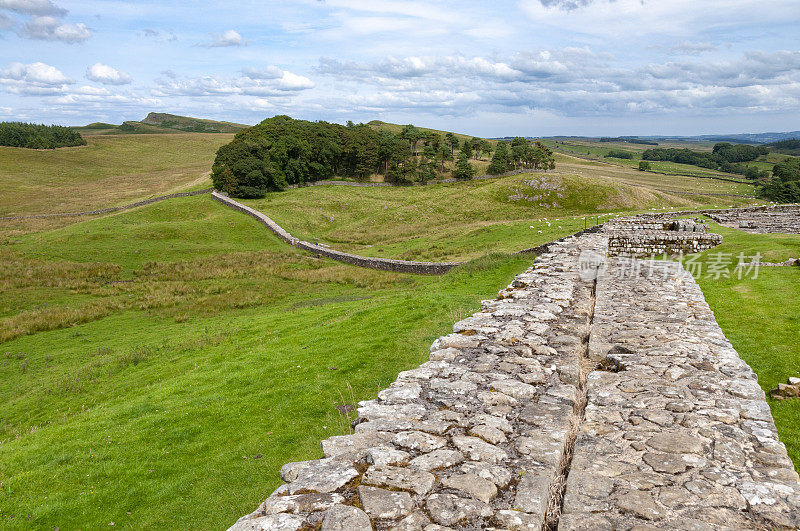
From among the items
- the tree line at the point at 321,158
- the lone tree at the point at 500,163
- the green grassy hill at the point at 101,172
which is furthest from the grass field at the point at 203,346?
the lone tree at the point at 500,163

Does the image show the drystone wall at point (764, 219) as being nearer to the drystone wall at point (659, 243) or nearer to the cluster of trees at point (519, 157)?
the drystone wall at point (659, 243)

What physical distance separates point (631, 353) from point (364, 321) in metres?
9.55

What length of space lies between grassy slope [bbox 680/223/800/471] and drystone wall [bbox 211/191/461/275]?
1653 centimetres

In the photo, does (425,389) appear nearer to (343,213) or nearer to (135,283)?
(135,283)

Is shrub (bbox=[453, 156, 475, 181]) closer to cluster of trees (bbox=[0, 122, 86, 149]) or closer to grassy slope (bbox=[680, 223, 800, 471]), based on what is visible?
grassy slope (bbox=[680, 223, 800, 471])

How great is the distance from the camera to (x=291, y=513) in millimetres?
3916

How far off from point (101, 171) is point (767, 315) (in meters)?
128

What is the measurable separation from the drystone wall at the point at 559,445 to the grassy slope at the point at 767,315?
46.1 inches

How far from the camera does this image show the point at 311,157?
249 ft

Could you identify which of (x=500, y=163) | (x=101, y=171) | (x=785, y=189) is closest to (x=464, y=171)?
(x=500, y=163)

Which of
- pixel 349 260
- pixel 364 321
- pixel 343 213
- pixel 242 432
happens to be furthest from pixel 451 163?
pixel 242 432

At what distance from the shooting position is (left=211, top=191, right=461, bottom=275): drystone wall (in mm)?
30438

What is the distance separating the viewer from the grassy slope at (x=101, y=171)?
71.4m

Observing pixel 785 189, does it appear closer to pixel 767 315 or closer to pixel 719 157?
pixel 767 315
